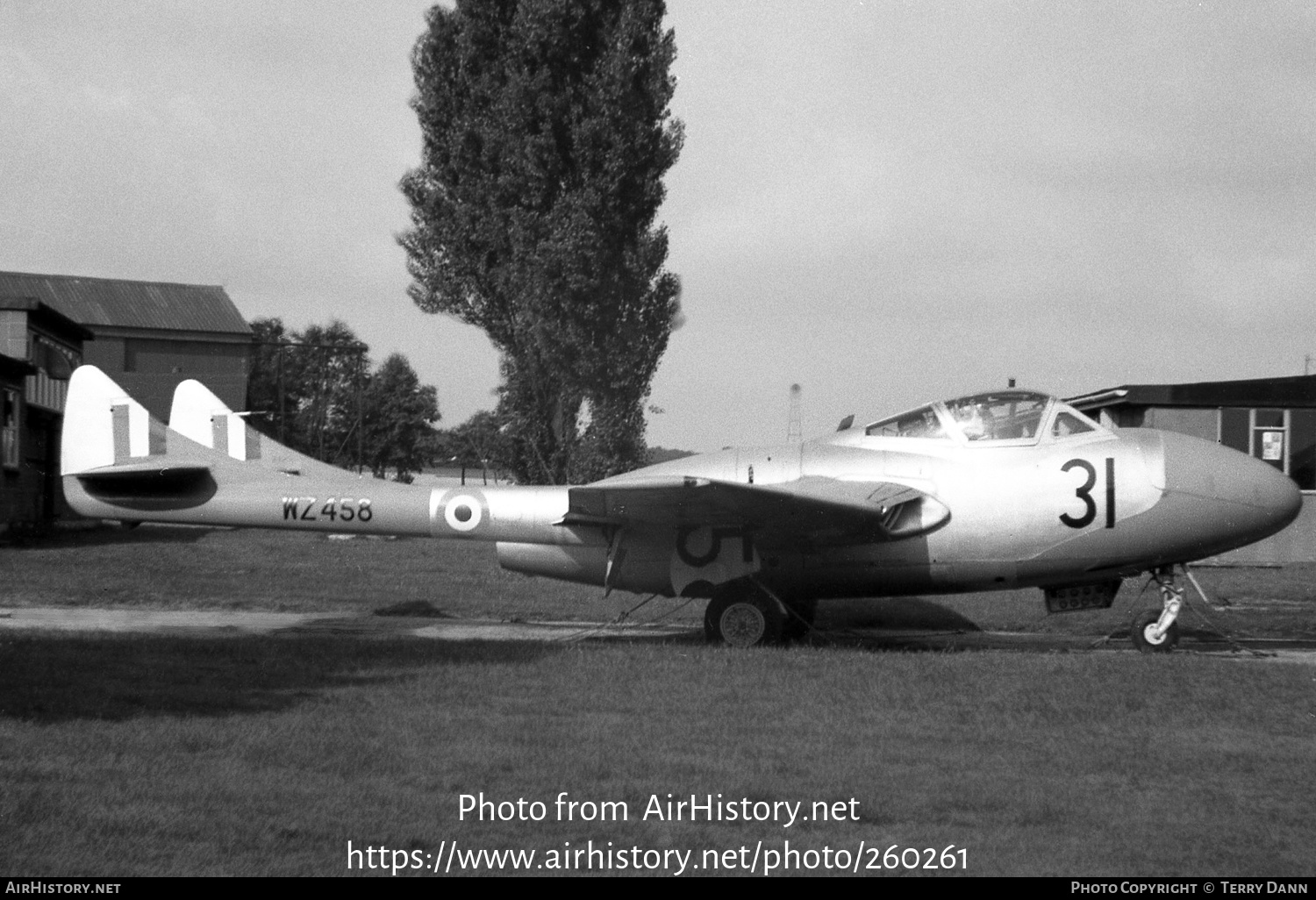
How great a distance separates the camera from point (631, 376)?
93.6 ft

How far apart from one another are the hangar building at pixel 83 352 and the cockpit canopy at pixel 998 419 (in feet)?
69.0

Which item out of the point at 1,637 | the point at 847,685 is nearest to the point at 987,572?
the point at 847,685

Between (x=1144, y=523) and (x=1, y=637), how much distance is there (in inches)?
442

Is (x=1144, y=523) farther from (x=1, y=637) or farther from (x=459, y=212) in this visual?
(x=459, y=212)

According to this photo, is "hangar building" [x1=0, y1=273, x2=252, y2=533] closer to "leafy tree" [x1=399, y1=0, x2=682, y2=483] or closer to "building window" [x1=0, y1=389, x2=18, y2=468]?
"building window" [x1=0, y1=389, x2=18, y2=468]

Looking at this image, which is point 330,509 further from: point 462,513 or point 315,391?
point 315,391

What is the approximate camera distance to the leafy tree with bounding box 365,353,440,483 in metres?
51.2

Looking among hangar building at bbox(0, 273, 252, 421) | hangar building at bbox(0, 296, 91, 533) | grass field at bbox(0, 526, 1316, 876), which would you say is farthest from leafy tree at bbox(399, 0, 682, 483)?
hangar building at bbox(0, 273, 252, 421)

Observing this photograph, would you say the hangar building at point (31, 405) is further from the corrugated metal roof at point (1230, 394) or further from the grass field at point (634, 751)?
the corrugated metal roof at point (1230, 394)

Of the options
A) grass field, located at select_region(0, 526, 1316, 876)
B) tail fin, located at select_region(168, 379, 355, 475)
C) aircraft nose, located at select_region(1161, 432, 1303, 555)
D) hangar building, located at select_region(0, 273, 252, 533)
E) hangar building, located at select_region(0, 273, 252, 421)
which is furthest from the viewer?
hangar building, located at select_region(0, 273, 252, 421)

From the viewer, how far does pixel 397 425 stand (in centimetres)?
5138

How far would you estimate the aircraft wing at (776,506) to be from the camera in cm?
1222

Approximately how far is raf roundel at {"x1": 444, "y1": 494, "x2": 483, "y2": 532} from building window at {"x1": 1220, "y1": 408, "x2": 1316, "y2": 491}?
703 inches

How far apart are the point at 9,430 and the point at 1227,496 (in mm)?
26081
